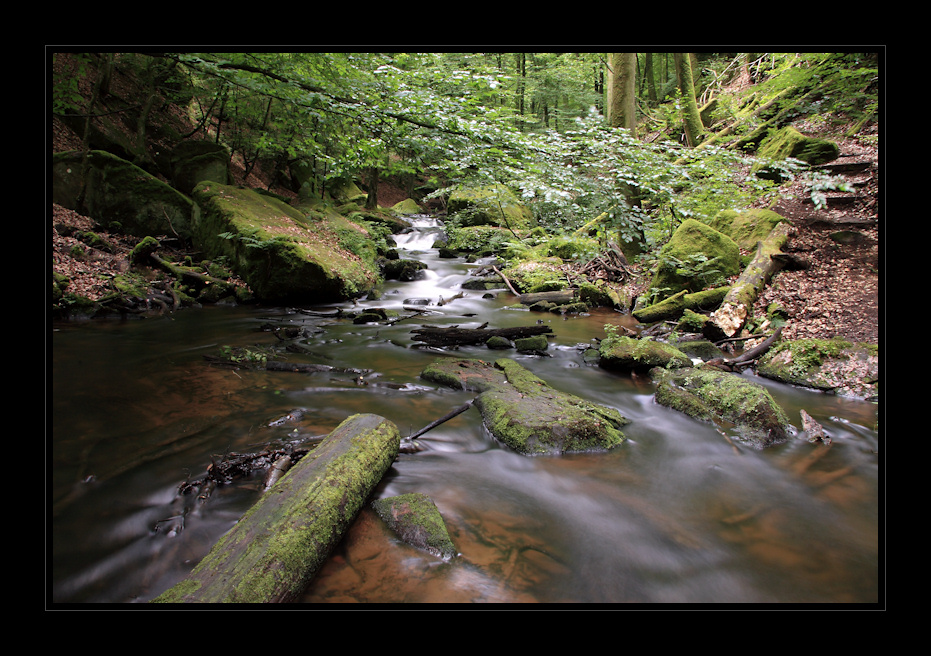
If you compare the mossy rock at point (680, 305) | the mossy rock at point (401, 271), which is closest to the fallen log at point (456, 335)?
the mossy rock at point (680, 305)

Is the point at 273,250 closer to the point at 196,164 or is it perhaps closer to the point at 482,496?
the point at 196,164

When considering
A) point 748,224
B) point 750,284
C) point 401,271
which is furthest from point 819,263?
point 401,271

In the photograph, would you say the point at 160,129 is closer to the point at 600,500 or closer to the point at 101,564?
the point at 101,564

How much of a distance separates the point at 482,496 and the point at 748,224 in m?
9.73

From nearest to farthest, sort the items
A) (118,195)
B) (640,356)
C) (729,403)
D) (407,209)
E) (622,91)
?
(729,403) → (640,356) → (622,91) → (118,195) → (407,209)

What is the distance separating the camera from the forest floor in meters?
5.11

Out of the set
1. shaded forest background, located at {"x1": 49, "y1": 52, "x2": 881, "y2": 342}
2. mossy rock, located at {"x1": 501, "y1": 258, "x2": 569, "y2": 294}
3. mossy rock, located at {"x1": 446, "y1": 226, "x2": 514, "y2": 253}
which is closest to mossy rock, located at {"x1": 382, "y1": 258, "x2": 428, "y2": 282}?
mossy rock, located at {"x1": 501, "y1": 258, "x2": 569, "y2": 294}

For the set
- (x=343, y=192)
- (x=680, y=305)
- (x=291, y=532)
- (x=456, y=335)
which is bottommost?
(x=291, y=532)

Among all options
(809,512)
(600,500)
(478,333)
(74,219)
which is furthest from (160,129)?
(809,512)

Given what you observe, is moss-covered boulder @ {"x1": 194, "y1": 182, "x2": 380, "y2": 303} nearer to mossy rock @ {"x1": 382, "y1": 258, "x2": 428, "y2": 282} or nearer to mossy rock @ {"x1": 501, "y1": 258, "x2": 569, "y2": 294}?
mossy rock @ {"x1": 382, "y1": 258, "x2": 428, "y2": 282}

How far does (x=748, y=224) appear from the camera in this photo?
30.6ft

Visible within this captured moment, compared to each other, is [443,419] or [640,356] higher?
[640,356]
